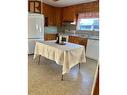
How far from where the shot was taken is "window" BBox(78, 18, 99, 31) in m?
6.25

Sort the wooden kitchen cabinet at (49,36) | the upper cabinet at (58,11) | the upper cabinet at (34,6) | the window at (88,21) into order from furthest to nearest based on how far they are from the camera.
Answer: the wooden kitchen cabinet at (49,36) < the upper cabinet at (34,6) < the upper cabinet at (58,11) < the window at (88,21)

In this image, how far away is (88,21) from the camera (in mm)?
6641

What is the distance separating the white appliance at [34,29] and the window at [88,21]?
5.61ft

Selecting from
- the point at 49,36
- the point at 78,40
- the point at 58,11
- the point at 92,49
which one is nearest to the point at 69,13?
the point at 58,11

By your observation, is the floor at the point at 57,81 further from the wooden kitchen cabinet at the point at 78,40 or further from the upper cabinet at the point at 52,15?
the upper cabinet at the point at 52,15

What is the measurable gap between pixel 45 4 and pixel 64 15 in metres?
1.08

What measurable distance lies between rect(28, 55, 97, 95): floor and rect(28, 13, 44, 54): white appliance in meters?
1.95

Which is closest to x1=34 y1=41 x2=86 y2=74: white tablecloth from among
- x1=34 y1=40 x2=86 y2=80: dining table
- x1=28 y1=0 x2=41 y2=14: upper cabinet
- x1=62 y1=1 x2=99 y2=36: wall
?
x1=34 y1=40 x2=86 y2=80: dining table

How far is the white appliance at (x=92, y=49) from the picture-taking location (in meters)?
5.32

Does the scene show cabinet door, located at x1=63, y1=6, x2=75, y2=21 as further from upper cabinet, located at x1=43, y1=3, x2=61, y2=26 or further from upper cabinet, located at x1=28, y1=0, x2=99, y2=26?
upper cabinet, located at x1=43, y1=3, x2=61, y2=26

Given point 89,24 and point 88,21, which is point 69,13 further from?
point 89,24

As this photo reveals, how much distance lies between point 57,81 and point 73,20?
4301mm

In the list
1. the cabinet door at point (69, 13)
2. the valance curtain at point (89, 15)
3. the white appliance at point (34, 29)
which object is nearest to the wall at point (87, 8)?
the valance curtain at point (89, 15)
